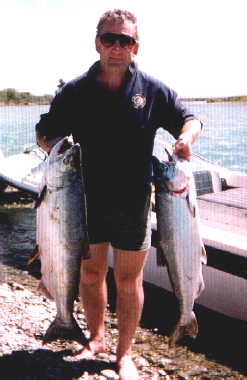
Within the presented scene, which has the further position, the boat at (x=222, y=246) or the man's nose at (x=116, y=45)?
the boat at (x=222, y=246)

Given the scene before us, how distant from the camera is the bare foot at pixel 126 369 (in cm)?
357

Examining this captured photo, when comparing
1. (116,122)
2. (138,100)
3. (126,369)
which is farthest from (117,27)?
(126,369)

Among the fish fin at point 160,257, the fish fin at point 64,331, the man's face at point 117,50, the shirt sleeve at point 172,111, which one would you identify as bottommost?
the fish fin at point 64,331

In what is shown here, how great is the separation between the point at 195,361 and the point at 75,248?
188 cm

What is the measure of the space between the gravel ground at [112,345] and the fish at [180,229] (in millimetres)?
1029

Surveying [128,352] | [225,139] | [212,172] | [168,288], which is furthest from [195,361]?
[225,139]

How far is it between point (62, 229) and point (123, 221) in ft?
1.56

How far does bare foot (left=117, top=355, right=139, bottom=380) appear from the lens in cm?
357

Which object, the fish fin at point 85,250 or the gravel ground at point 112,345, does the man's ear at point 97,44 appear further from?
the gravel ground at point 112,345

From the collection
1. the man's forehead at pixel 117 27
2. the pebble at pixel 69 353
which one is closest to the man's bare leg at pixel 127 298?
the pebble at pixel 69 353

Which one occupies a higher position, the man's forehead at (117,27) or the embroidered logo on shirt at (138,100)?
the man's forehead at (117,27)

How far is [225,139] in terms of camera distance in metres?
26.7

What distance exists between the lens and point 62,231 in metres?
3.12


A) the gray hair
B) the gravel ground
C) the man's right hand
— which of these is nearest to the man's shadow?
the gravel ground
